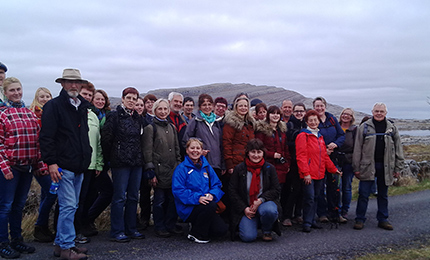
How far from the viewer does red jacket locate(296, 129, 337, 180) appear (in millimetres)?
6000

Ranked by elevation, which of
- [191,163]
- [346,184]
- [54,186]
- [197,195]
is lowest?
[346,184]

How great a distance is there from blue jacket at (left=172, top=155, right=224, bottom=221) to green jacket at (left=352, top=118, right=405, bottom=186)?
2.87 meters

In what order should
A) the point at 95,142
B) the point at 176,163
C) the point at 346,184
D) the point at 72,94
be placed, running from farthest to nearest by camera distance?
the point at 346,184 → the point at 176,163 → the point at 95,142 → the point at 72,94

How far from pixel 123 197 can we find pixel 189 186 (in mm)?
1039

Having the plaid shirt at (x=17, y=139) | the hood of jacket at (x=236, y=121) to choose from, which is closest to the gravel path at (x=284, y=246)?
the plaid shirt at (x=17, y=139)

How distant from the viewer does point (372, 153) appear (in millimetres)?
6219

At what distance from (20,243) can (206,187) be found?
2.73 m

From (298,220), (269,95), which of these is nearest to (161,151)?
(298,220)

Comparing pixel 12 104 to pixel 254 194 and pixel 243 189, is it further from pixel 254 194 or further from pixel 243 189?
pixel 254 194

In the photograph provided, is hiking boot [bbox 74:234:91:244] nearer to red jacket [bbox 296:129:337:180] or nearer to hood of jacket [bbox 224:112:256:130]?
hood of jacket [bbox 224:112:256:130]

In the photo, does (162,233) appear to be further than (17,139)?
→ Yes

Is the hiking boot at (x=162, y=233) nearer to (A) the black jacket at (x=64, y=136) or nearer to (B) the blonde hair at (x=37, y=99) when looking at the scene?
(A) the black jacket at (x=64, y=136)

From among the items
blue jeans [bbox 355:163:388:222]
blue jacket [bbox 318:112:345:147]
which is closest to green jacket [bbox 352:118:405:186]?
blue jeans [bbox 355:163:388:222]

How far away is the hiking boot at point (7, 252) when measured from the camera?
4156 millimetres
